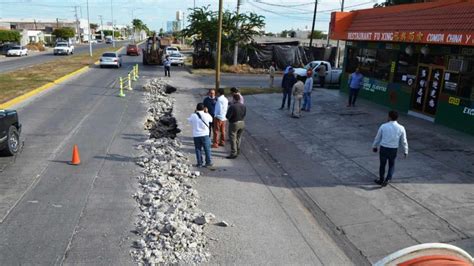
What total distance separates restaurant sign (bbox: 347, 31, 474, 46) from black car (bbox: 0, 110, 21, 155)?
12.9 meters

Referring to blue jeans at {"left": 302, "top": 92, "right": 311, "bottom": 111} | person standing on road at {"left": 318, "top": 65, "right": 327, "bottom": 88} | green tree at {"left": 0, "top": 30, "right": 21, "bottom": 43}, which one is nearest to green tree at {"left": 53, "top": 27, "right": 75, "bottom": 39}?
green tree at {"left": 0, "top": 30, "right": 21, "bottom": 43}

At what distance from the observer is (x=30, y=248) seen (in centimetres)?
588

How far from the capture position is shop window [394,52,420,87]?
55.0 ft

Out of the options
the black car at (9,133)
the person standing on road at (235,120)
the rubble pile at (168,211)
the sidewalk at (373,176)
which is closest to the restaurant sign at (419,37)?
the sidewalk at (373,176)

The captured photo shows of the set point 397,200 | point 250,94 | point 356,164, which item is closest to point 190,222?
point 397,200

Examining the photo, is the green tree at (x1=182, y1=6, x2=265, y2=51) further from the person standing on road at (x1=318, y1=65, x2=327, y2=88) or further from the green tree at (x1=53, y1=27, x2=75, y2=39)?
the green tree at (x1=53, y1=27, x2=75, y2=39)

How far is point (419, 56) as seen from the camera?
53.5 ft

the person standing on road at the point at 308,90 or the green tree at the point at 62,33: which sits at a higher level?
the green tree at the point at 62,33

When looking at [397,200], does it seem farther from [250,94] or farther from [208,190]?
[250,94]

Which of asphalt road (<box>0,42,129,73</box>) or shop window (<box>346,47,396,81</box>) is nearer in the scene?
shop window (<box>346,47,396,81</box>)

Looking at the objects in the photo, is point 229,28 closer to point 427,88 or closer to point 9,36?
point 427,88

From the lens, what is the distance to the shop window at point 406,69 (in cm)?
1675

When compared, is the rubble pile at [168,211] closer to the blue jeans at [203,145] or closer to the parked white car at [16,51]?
the blue jeans at [203,145]

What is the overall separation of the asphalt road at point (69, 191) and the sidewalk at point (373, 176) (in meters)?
3.94
